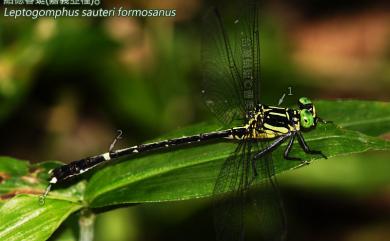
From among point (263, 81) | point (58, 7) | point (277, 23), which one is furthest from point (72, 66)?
point (277, 23)

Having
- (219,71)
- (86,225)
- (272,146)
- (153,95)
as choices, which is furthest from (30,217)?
(153,95)

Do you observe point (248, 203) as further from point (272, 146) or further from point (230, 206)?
point (272, 146)

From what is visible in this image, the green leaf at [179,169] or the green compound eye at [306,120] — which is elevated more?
the green compound eye at [306,120]

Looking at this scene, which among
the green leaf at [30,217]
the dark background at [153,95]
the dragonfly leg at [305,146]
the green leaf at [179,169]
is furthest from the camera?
the dark background at [153,95]

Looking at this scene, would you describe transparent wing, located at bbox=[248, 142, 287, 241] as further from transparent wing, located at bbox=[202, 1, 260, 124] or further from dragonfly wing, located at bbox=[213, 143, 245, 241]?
transparent wing, located at bbox=[202, 1, 260, 124]

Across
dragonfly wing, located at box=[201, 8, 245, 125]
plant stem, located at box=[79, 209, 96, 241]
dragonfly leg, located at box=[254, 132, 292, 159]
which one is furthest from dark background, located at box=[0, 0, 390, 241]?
plant stem, located at box=[79, 209, 96, 241]

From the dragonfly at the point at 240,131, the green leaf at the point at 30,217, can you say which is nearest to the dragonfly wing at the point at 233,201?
the dragonfly at the point at 240,131

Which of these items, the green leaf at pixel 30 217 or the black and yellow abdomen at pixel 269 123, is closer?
the green leaf at pixel 30 217

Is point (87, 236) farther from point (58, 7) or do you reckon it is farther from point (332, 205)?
point (332, 205)

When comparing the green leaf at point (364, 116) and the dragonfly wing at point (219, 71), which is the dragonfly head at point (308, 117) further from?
the dragonfly wing at point (219, 71)
